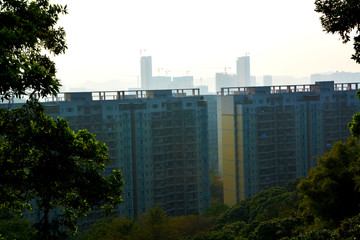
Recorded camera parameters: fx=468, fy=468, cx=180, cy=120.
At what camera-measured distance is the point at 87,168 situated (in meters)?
10.8

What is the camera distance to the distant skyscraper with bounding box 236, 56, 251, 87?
18588 cm

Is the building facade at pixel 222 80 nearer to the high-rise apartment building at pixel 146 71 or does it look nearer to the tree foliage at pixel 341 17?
the high-rise apartment building at pixel 146 71

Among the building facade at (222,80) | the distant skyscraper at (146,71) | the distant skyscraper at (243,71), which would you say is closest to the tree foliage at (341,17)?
the distant skyscraper at (146,71)

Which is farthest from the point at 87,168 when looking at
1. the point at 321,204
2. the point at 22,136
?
the point at 321,204

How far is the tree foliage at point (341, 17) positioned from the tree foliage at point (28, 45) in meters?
6.92

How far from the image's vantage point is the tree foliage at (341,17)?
12.1 metres

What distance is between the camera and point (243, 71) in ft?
614

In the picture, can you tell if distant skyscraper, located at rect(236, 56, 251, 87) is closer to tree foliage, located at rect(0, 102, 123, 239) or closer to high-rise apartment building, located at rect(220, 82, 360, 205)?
high-rise apartment building, located at rect(220, 82, 360, 205)

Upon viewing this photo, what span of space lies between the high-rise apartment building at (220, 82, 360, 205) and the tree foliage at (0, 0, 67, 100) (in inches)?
2056

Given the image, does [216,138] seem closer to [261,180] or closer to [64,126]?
[261,180]

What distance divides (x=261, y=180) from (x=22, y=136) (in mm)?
55546

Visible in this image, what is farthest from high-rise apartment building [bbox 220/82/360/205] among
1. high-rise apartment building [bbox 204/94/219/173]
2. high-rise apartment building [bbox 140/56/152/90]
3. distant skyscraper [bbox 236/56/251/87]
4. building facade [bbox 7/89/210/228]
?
distant skyscraper [bbox 236/56/251/87]

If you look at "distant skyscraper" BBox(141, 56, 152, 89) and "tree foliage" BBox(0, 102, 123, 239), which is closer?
"tree foliage" BBox(0, 102, 123, 239)

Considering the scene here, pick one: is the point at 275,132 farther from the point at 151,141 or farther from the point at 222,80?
the point at 222,80
